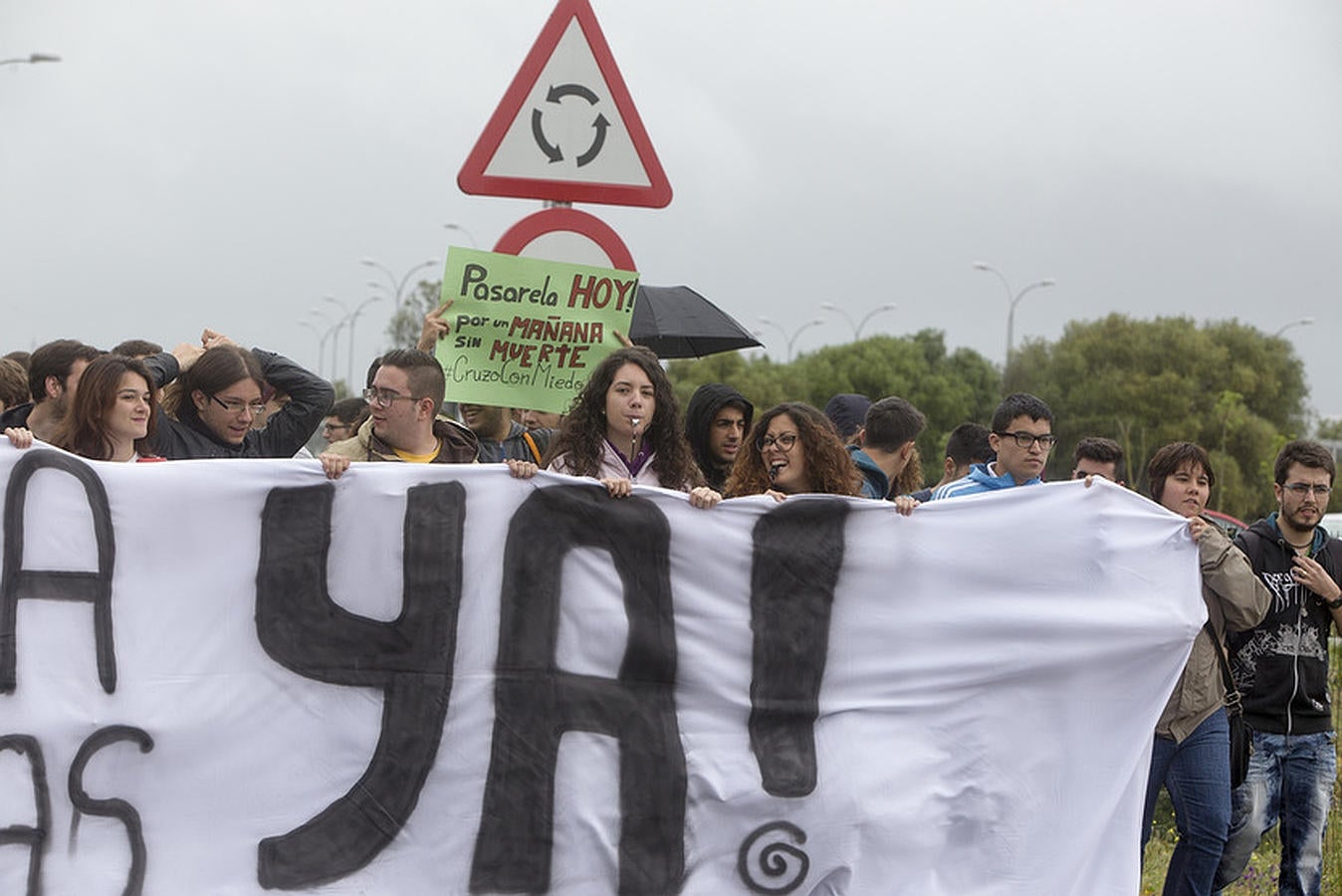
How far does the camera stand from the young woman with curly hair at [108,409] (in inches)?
207

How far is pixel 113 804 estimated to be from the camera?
4.96 meters

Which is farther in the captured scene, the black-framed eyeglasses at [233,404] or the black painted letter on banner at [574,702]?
the black-framed eyeglasses at [233,404]

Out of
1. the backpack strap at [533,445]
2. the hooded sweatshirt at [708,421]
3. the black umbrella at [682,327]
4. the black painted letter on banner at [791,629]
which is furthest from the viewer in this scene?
the black umbrella at [682,327]

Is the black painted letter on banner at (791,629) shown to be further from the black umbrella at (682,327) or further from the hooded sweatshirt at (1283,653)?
the black umbrella at (682,327)

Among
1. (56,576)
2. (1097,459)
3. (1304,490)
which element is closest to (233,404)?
(56,576)

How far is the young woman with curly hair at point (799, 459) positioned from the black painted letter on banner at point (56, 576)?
1.92m

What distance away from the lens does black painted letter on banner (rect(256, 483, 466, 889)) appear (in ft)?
16.5

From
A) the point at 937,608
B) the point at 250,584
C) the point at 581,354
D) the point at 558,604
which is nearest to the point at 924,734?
the point at 937,608

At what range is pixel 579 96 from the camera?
228 inches

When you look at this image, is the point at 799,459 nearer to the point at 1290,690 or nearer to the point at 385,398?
the point at 385,398

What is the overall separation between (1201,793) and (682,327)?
373 cm

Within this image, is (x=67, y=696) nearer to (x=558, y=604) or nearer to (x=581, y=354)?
(x=558, y=604)

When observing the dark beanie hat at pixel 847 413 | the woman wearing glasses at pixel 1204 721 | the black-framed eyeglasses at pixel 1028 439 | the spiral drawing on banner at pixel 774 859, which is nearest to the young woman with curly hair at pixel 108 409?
the spiral drawing on banner at pixel 774 859

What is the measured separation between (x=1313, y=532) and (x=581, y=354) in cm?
267
